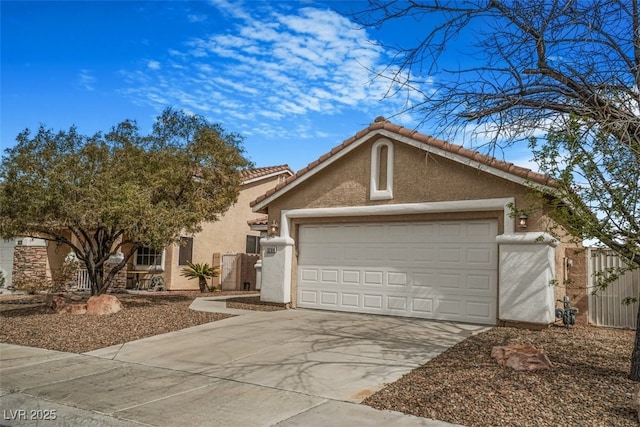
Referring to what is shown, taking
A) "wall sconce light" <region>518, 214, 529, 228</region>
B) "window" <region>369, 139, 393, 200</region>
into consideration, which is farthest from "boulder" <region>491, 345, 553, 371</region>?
"window" <region>369, 139, 393, 200</region>

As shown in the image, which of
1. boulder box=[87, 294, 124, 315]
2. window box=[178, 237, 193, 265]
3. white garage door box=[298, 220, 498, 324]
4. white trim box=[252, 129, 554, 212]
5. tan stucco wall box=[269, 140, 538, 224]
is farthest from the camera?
window box=[178, 237, 193, 265]

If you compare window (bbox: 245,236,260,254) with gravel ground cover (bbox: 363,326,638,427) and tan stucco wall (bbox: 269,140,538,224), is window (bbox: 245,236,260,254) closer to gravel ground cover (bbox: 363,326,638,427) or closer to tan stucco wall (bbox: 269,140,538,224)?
tan stucco wall (bbox: 269,140,538,224)

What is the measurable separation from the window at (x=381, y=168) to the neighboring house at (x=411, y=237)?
25mm

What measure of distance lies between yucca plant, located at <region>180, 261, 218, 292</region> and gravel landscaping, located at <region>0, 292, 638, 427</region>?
29.9 ft

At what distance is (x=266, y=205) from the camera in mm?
14148

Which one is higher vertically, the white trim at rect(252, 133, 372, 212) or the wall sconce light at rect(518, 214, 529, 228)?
the white trim at rect(252, 133, 372, 212)

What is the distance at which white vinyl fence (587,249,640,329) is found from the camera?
34.7 ft

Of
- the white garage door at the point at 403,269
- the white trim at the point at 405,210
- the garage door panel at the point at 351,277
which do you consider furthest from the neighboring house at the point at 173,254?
the garage door panel at the point at 351,277

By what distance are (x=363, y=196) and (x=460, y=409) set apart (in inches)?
286

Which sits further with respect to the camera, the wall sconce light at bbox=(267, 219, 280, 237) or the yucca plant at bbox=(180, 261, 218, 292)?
the yucca plant at bbox=(180, 261, 218, 292)

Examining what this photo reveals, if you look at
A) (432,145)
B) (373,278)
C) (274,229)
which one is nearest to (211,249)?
(274,229)

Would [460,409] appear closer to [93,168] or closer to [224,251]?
[93,168]

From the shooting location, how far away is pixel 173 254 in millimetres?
20688

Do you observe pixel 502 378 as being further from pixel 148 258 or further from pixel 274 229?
pixel 148 258
